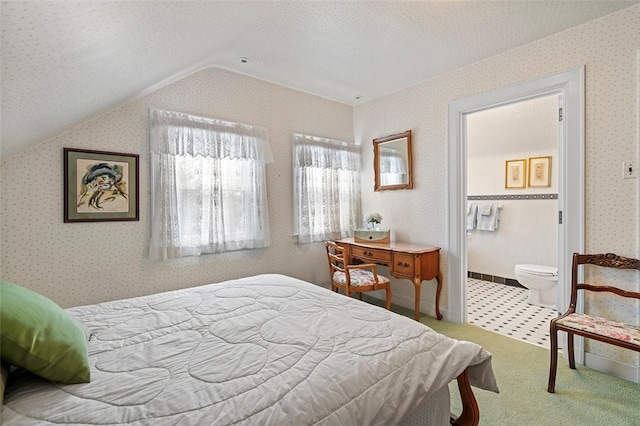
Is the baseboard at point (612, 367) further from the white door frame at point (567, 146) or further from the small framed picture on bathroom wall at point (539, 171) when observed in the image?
the small framed picture on bathroom wall at point (539, 171)

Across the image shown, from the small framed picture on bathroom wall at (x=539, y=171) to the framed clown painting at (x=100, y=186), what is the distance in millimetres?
4887

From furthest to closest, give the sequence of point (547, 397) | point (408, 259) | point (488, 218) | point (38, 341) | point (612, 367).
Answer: point (488, 218), point (408, 259), point (612, 367), point (547, 397), point (38, 341)

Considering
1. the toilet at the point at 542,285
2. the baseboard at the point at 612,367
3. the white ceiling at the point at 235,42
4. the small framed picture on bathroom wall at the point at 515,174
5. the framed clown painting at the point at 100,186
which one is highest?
the white ceiling at the point at 235,42

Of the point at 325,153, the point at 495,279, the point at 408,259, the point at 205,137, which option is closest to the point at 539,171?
the point at 495,279

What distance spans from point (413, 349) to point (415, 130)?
9.19 ft

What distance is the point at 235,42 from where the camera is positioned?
8.22 ft

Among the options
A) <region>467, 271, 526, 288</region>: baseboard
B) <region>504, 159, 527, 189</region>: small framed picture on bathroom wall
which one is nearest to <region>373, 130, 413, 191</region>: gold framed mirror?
<region>504, 159, 527, 189</region>: small framed picture on bathroom wall

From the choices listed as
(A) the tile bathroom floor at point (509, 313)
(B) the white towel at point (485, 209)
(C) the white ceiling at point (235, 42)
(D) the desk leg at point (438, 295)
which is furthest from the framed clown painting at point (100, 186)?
(B) the white towel at point (485, 209)

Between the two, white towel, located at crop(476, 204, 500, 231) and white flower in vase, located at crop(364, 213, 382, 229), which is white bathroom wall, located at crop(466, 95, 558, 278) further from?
white flower in vase, located at crop(364, 213, 382, 229)

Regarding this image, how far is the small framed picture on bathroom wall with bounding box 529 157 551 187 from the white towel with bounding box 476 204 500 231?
0.61 meters

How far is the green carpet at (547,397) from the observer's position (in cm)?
171

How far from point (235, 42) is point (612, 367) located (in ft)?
12.6

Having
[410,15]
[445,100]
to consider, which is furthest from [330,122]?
[410,15]

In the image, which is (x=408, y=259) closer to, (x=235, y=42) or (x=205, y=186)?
(x=205, y=186)
